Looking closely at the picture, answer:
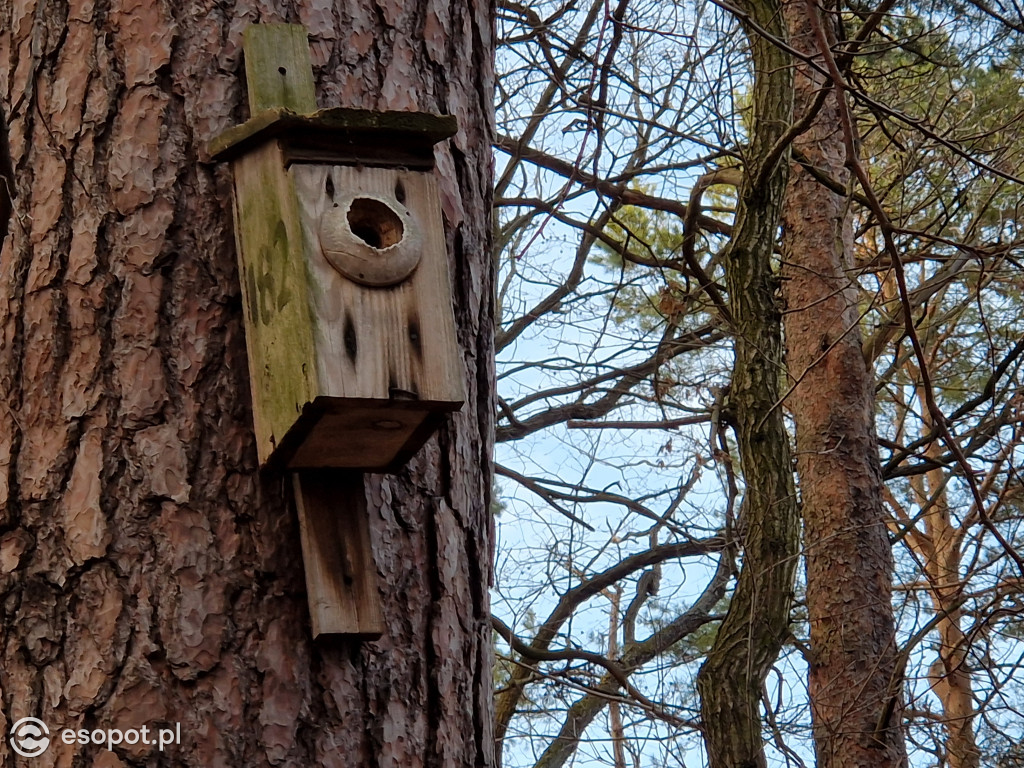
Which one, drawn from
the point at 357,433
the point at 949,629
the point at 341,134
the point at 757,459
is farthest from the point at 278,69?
the point at 949,629

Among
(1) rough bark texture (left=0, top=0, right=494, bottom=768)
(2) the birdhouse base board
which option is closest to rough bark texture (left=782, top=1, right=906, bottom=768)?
(1) rough bark texture (left=0, top=0, right=494, bottom=768)

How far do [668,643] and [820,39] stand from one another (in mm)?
3963

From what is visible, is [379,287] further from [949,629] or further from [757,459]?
[949,629]

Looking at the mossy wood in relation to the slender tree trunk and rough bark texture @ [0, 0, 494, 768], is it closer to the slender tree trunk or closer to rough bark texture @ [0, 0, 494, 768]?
rough bark texture @ [0, 0, 494, 768]

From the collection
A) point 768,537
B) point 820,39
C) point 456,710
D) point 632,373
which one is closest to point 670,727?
point 768,537

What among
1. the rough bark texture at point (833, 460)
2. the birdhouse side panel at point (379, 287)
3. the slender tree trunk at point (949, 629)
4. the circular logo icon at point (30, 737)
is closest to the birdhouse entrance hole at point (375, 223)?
the birdhouse side panel at point (379, 287)

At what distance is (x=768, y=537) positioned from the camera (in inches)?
168

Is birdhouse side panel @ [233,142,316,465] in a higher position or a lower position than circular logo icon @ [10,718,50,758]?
higher

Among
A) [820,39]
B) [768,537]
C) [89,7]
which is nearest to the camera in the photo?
[89,7]

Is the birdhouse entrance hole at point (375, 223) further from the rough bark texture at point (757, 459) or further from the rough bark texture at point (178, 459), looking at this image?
the rough bark texture at point (757, 459)

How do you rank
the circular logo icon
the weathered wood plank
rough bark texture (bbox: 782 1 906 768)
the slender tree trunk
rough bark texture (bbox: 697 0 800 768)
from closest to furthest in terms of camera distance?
the circular logo icon → the weathered wood plank → the slender tree trunk → rough bark texture (bbox: 697 0 800 768) → rough bark texture (bbox: 782 1 906 768)

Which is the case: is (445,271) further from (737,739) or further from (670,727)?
(670,727)

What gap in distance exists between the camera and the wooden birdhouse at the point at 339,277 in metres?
1.21

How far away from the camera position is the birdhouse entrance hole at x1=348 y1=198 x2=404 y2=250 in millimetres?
1287
